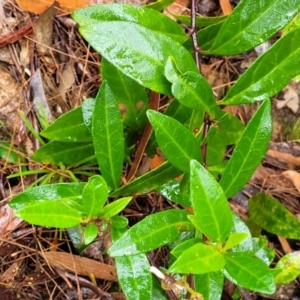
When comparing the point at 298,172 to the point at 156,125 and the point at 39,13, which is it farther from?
the point at 39,13

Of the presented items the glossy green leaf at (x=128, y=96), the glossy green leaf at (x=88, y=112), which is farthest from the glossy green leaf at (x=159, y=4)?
the glossy green leaf at (x=88, y=112)

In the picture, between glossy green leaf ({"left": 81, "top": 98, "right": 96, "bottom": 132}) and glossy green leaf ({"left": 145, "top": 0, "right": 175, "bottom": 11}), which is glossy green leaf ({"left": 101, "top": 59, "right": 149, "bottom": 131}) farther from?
glossy green leaf ({"left": 145, "top": 0, "right": 175, "bottom": 11})

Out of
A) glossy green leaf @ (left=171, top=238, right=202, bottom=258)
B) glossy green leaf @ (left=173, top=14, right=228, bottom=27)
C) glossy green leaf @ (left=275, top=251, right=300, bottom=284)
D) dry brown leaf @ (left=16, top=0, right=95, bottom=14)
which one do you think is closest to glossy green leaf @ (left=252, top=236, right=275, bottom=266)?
glossy green leaf @ (left=275, top=251, right=300, bottom=284)

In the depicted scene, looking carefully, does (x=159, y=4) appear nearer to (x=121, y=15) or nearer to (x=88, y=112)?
(x=121, y=15)

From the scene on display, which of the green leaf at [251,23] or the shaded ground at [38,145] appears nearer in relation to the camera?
the green leaf at [251,23]

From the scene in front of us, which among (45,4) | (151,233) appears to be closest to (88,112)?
(151,233)

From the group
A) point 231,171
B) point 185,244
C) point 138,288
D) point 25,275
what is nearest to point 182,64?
point 231,171

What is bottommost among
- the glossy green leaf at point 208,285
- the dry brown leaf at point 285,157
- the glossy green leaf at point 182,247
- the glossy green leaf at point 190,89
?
the dry brown leaf at point 285,157

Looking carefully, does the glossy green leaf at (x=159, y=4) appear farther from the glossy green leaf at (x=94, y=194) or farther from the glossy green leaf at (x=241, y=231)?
the glossy green leaf at (x=241, y=231)
